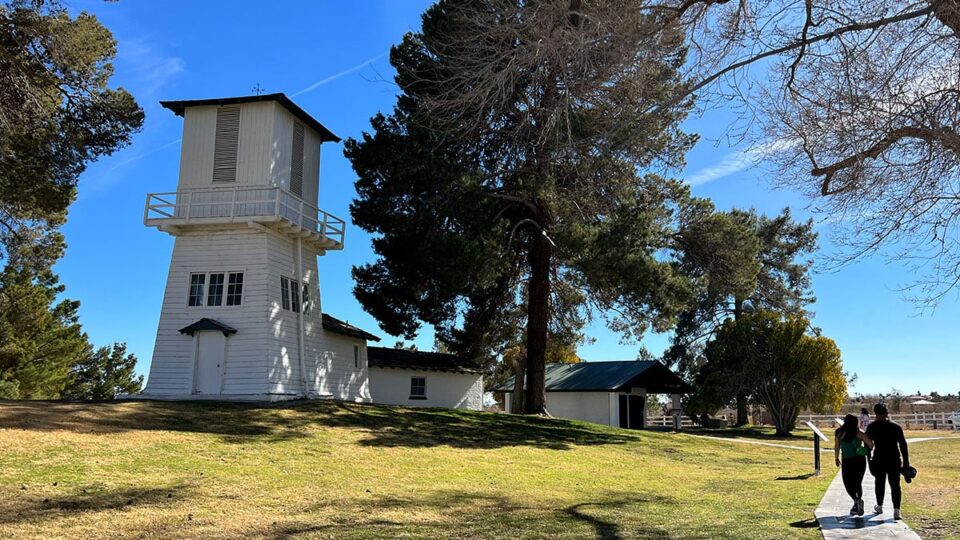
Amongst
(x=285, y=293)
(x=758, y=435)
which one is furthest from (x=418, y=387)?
(x=758, y=435)

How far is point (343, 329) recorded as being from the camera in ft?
88.0

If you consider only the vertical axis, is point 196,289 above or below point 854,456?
above

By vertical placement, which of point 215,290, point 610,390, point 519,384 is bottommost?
point 610,390

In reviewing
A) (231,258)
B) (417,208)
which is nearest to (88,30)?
(231,258)

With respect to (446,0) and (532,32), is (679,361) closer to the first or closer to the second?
(446,0)

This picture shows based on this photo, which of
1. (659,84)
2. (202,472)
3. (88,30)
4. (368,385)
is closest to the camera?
(659,84)

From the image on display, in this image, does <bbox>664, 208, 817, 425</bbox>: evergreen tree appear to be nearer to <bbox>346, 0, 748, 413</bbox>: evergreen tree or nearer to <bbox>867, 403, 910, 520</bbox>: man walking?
<bbox>346, 0, 748, 413</bbox>: evergreen tree

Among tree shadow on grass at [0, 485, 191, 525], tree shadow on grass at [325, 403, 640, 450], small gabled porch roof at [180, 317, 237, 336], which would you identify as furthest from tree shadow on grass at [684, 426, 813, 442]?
tree shadow on grass at [0, 485, 191, 525]

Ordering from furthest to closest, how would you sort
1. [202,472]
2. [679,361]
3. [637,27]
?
[679,361], [202,472], [637,27]

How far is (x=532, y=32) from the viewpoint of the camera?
29.7 ft

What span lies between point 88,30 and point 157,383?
10.5 m

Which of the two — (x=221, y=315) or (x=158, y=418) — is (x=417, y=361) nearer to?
(x=221, y=315)

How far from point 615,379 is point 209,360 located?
2306 cm

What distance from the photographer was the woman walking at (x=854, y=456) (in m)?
9.63
